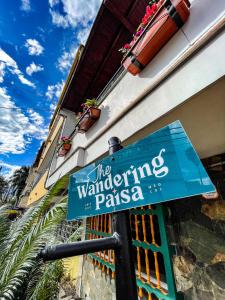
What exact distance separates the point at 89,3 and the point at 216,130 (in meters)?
4.05

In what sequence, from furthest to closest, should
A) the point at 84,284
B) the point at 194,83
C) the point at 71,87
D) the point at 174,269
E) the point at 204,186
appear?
the point at 71,87, the point at 84,284, the point at 174,269, the point at 194,83, the point at 204,186

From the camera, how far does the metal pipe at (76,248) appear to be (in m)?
0.69

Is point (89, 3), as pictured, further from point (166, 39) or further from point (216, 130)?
point (216, 130)

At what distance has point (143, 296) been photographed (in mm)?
2459

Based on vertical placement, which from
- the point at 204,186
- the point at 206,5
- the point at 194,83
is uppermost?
the point at 206,5

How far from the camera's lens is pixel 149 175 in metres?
0.94

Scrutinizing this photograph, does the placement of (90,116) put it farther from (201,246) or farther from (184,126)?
(201,246)

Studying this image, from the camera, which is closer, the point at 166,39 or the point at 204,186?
the point at 204,186

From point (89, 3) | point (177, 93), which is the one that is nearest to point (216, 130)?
point (177, 93)

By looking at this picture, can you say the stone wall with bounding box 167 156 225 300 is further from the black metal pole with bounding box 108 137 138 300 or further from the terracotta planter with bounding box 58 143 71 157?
the terracotta planter with bounding box 58 143 71 157

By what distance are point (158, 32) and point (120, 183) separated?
1811 millimetres

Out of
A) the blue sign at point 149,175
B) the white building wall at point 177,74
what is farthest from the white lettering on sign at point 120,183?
the white building wall at point 177,74

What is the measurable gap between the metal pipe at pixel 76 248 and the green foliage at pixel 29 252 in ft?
8.21

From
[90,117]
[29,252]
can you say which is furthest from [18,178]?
[90,117]
